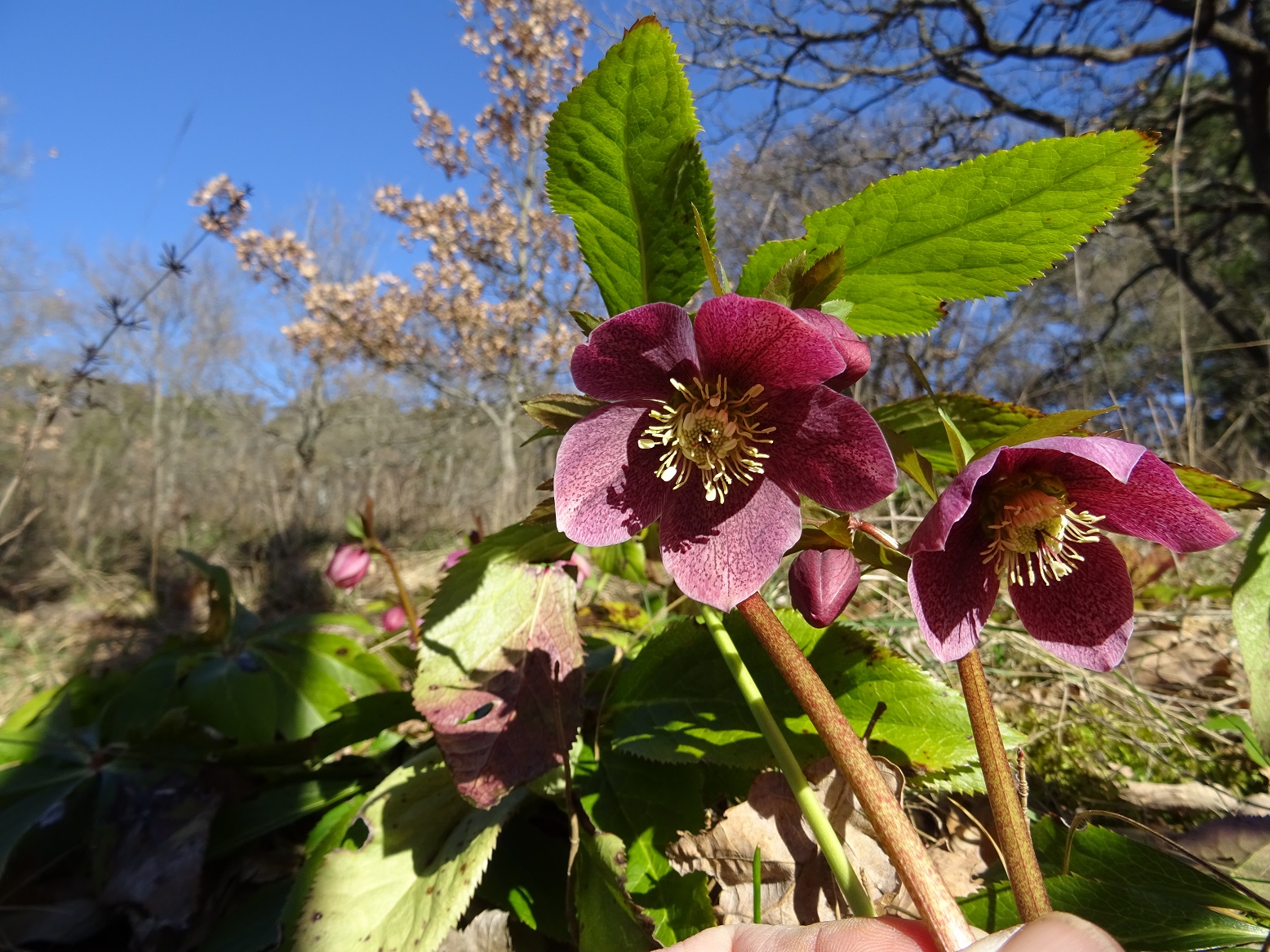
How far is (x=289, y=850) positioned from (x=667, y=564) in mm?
896

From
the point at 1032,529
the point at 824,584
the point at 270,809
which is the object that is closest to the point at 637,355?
the point at 824,584

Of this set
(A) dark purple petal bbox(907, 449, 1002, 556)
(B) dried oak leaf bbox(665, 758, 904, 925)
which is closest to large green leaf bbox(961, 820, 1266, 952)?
(B) dried oak leaf bbox(665, 758, 904, 925)

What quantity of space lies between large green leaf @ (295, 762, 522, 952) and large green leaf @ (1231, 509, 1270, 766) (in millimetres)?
654

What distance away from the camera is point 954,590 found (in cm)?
50

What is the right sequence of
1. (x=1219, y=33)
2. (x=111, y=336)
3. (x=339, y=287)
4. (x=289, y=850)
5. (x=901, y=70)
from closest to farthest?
(x=289, y=850)
(x=111, y=336)
(x=1219, y=33)
(x=901, y=70)
(x=339, y=287)

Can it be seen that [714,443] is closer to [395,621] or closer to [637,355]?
[637,355]

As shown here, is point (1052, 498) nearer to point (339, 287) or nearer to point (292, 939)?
point (292, 939)

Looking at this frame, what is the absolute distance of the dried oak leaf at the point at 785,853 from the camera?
0.64m

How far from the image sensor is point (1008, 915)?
0.56m

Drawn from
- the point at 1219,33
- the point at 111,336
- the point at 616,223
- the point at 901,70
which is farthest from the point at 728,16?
the point at 616,223

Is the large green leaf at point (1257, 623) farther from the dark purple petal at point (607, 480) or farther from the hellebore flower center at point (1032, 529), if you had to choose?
the dark purple petal at point (607, 480)

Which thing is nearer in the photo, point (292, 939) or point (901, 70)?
point (292, 939)

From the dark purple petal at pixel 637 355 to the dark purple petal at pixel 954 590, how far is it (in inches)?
9.0

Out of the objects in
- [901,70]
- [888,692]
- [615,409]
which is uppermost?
[901,70]
